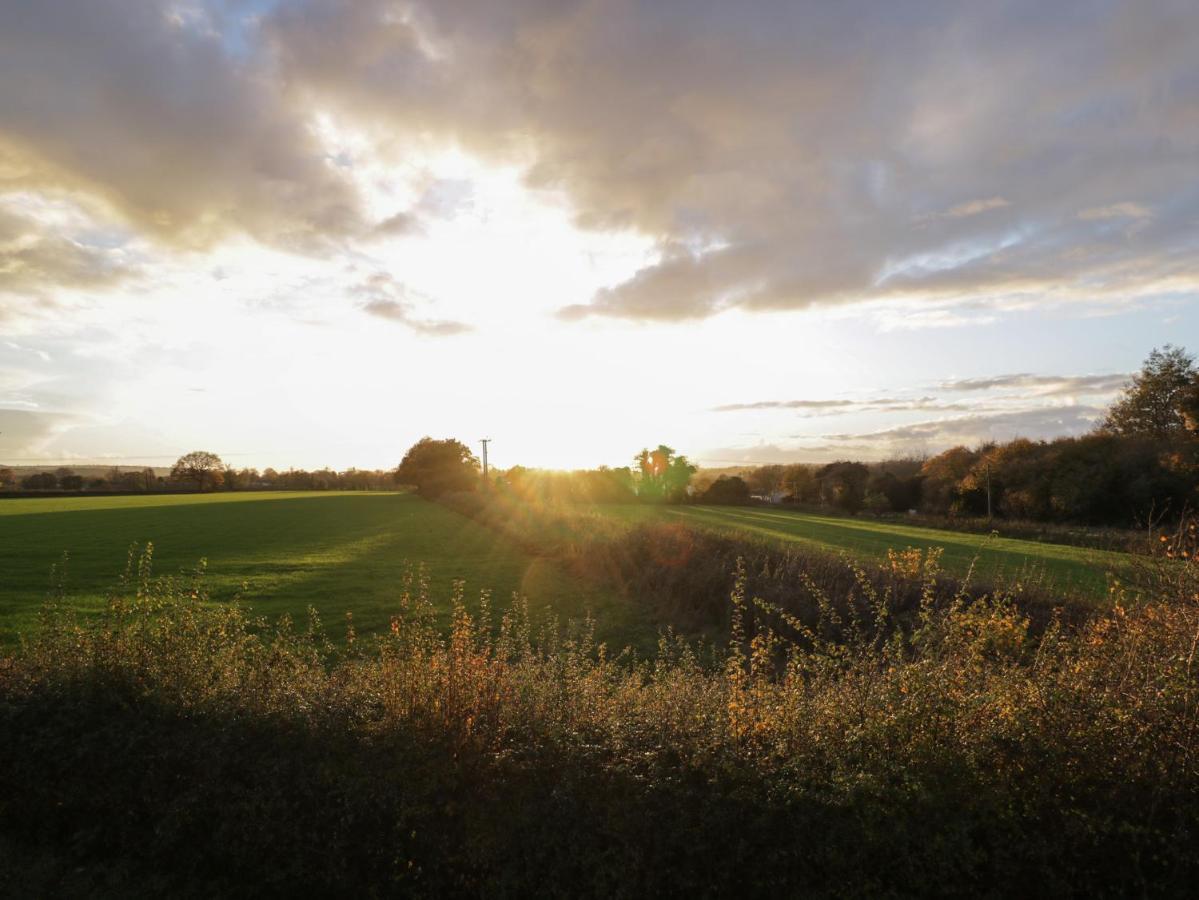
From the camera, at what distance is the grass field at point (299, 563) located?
16312 mm

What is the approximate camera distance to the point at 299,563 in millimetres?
24453

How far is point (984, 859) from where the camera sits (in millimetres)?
3562

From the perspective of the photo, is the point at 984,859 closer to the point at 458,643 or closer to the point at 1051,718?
the point at 1051,718

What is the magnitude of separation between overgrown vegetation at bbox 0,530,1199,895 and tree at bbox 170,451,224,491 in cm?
11362

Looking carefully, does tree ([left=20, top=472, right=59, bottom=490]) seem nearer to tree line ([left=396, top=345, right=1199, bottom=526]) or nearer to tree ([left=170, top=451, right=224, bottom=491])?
tree ([left=170, top=451, right=224, bottom=491])

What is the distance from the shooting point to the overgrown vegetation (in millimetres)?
3719

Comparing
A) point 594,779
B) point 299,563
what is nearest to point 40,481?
point 299,563

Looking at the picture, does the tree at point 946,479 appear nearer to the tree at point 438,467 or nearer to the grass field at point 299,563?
the grass field at point 299,563

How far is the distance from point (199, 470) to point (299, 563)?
98.1 meters

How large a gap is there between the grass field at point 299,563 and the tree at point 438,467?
36148mm

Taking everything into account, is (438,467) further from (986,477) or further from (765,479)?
(986,477)

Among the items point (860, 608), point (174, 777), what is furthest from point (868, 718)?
point (860, 608)

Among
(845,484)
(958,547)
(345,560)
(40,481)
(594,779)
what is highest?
(40,481)

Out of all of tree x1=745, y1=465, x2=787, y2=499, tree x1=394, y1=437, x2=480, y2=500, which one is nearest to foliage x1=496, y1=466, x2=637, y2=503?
tree x1=394, y1=437, x2=480, y2=500
